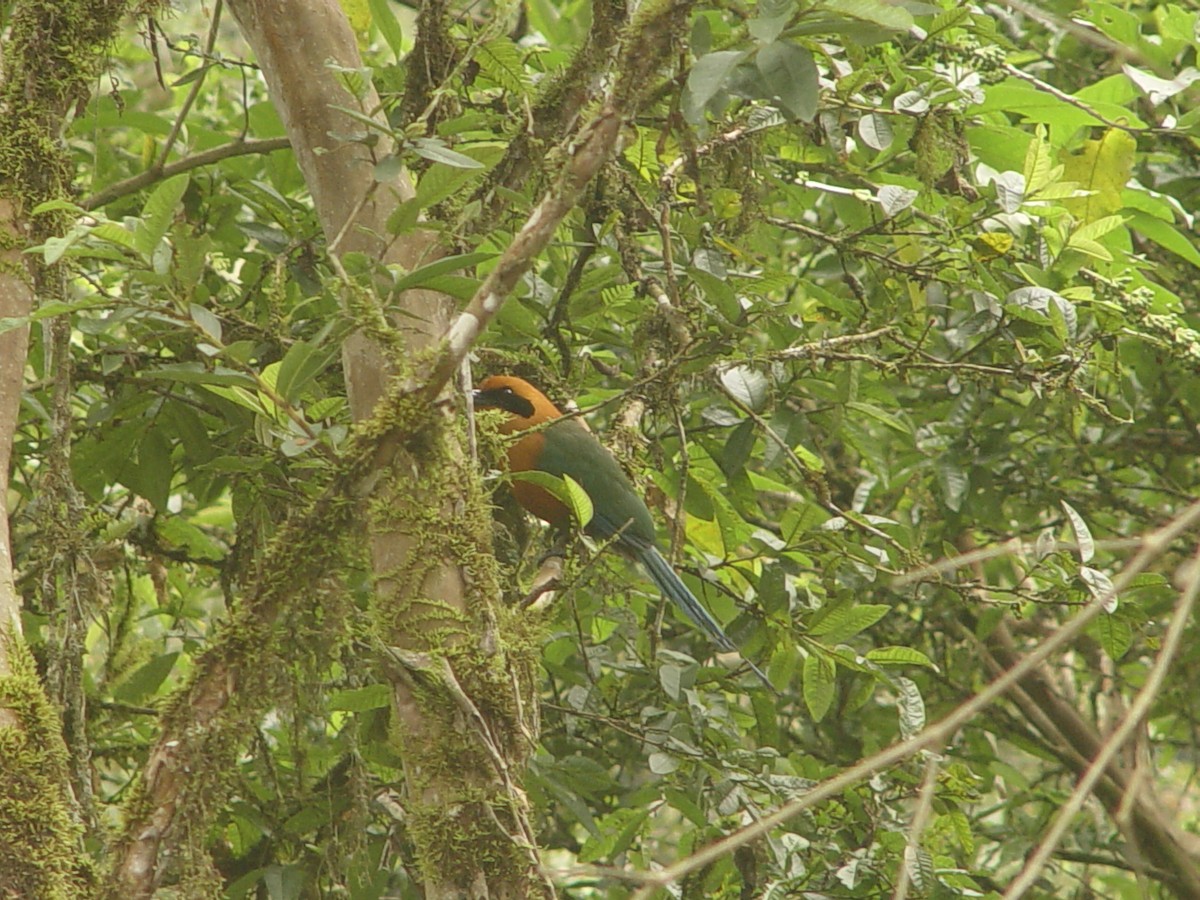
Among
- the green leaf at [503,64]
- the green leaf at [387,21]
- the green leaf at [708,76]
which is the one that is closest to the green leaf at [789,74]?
the green leaf at [708,76]

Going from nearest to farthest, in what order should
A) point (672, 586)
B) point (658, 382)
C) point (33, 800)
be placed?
point (33, 800) < point (658, 382) < point (672, 586)

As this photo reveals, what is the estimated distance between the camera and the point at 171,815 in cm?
203

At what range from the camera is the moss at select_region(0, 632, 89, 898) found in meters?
1.97

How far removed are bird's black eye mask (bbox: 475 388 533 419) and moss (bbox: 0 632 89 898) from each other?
1558 mm

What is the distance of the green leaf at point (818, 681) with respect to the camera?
9.73ft

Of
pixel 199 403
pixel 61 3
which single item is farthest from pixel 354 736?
pixel 61 3

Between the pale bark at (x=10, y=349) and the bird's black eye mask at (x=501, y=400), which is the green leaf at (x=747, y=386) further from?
the pale bark at (x=10, y=349)

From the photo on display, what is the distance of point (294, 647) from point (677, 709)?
116 centimetres

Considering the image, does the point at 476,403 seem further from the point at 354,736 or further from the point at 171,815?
the point at 171,815

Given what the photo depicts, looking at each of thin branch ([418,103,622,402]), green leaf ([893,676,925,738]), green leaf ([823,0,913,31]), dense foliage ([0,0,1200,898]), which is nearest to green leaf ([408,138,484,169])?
dense foliage ([0,0,1200,898])

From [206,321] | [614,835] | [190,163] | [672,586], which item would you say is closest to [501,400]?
[672,586]

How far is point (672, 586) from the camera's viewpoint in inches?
135

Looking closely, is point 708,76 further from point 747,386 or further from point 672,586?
point 672,586

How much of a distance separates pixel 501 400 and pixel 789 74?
5.27 feet
